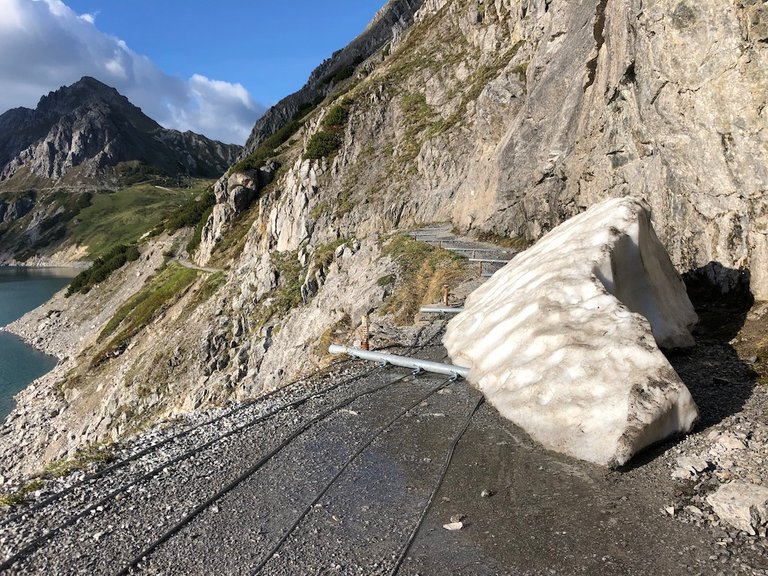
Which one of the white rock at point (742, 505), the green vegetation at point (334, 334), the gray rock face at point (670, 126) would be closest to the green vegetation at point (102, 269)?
the green vegetation at point (334, 334)

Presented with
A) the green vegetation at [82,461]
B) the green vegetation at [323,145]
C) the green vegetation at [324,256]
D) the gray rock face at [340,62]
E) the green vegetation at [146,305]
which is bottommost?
the green vegetation at [146,305]

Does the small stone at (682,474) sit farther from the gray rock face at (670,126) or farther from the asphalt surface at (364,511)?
the gray rock face at (670,126)

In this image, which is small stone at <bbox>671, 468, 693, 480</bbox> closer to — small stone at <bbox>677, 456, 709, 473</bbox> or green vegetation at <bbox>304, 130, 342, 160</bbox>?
Answer: small stone at <bbox>677, 456, 709, 473</bbox>

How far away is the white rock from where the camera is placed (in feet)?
21.9

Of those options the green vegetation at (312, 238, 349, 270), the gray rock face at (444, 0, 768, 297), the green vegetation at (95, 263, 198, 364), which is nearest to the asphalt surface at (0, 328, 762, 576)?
the gray rock face at (444, 0, 768, 297)

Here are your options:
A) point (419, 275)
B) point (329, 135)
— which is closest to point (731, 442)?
point (419, 275)

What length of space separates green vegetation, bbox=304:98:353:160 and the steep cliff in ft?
0.73

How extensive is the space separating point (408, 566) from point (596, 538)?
8.49 feet

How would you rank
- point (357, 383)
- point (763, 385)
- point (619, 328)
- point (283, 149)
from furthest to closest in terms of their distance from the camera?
1. point (283, 149)
2. point (357, 383)
3. point (763, 385)
4. point (619, 328)

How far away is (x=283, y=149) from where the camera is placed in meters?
73.3

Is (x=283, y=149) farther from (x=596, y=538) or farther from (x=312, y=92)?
(x=596, y=538)

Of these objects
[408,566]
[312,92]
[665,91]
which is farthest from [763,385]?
[312,92]

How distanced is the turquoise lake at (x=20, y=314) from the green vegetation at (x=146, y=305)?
30.4ft

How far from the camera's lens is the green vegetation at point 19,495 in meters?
8.45
